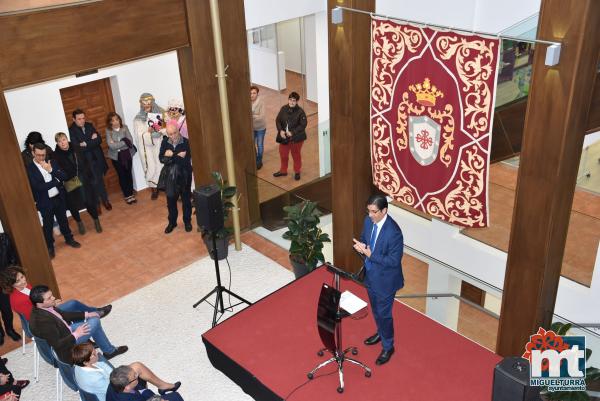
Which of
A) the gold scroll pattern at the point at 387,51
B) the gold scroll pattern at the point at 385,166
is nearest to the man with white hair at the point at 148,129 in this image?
the gold scroll pattern at the point at 385,166

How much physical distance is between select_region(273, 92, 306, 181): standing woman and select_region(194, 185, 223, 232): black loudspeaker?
3300 millimetres

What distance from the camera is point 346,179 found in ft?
26.5

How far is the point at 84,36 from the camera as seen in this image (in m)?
7.58

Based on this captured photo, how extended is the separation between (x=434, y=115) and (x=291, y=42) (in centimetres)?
1077

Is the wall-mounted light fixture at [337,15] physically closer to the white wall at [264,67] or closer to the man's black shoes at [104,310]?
the man's black shoes at [104,310]

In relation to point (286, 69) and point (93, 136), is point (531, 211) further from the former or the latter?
point (286, 69)

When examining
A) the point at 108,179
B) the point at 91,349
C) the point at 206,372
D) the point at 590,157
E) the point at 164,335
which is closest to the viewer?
the point at 91,349

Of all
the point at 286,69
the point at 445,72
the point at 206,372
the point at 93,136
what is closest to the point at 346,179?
the point at 445,72

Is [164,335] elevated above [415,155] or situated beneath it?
situated beneath

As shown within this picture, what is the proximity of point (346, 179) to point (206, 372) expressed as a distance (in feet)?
9.18

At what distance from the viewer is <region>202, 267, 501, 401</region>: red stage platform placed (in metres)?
6.48

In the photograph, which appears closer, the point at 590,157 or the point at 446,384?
the point at 446,384

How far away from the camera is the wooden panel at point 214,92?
8789mm

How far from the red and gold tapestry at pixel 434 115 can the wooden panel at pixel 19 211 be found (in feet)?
13.1
